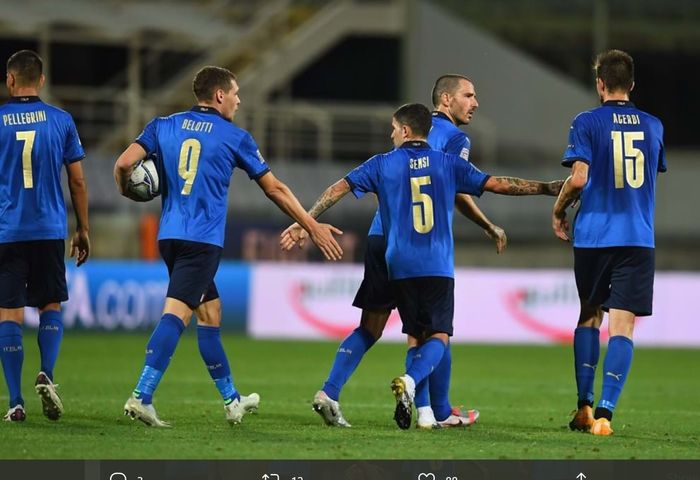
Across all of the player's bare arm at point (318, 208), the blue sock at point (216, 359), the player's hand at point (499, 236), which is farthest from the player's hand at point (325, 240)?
the player's hand at point (499, 236)

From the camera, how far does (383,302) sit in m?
9.08

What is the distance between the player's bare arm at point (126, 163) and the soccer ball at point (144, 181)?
41 millimetres

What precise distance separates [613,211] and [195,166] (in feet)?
9.04

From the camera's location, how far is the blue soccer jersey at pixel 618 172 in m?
8.84

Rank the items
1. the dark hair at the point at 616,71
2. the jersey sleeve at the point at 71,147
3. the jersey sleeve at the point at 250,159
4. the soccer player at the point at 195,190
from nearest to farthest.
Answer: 1. the soccer player at the point at 195,190
2. the jersey sleeve at the point at 250,159
3. the dark hair at the point at 616,71
4. the jersey sleeve at the point at 71,147

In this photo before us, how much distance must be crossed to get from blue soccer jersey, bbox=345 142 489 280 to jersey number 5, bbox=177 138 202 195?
1.00 meters

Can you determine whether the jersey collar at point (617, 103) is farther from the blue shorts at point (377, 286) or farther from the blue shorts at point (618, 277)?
the blue shorts at point (377, 286)

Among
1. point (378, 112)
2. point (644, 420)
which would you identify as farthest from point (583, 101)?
point (644, 420)

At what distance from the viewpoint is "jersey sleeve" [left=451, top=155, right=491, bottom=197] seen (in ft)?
28.8

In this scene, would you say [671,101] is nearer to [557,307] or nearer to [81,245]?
[557,307]

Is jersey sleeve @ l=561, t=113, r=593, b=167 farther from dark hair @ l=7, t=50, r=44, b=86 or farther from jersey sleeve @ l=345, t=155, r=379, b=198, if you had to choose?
dark hair @ l=7, t=50, r=44, b=86

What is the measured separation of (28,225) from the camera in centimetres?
896

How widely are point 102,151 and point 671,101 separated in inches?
525
